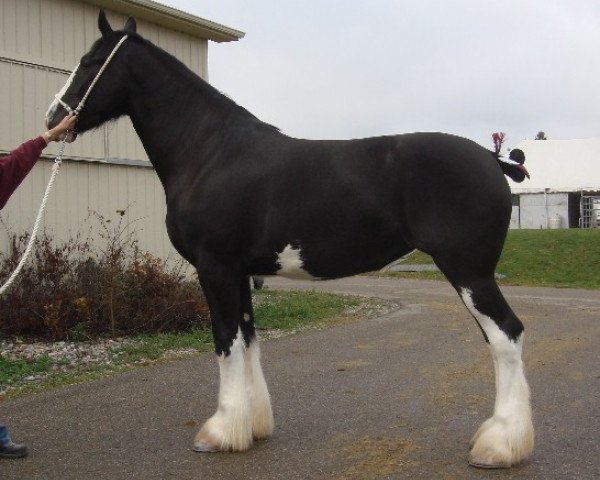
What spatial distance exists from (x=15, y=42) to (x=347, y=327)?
5.97 meters

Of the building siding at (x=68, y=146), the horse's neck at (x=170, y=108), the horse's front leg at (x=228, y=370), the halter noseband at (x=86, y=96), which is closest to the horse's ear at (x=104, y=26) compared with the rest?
the halter noseband at (x=86, y=96)

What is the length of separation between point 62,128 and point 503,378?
3.05 m

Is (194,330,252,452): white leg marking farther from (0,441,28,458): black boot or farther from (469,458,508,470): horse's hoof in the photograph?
(469,458,508,470): horse's hoof

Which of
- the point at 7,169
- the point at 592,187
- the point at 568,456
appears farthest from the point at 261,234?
the point at 592,187

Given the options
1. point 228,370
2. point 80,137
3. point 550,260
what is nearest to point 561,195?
point 550,260

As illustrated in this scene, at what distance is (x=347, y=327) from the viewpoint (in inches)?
375

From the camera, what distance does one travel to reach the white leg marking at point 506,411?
12.0 feet

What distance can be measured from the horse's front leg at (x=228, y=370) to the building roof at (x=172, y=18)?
716 cm

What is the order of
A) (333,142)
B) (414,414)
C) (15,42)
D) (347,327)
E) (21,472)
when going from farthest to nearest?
(347,327)
(15,42)
(414,414)
(333,142)
(21,472)

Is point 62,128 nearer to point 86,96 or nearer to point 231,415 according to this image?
point 86,96

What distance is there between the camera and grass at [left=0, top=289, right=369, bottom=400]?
6.17 m

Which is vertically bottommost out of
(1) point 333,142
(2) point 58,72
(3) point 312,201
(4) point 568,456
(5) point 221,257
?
(4) point 568,456

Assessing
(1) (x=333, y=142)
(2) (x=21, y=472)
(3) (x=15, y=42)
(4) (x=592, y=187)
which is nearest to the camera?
(2) (x=21, y=472)

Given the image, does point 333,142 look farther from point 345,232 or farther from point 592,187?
point 592,187
